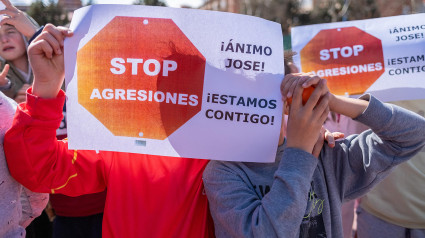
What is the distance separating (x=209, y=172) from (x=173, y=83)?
341 millimetres

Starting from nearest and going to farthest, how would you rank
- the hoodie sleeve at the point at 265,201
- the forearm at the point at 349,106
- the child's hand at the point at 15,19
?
the hoodie sleeve at the point at 265,201
the forearm at the point at 349,106
the child's hand at the point at 15,19

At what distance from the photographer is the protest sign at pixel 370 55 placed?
2072 mm

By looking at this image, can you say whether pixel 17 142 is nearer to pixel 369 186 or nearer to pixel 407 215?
pixel 369 186

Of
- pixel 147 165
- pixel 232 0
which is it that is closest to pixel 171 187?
pixel 147 165

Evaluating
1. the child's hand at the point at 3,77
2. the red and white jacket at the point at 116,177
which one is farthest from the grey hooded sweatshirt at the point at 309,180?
the child's hand at the point at 3,77

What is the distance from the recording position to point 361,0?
21.5m

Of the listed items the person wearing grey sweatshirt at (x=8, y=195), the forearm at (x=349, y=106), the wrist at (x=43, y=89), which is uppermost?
the wrist at (x=43, y=89)

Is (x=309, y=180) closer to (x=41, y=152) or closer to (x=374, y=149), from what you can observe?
(x=374, y=149)

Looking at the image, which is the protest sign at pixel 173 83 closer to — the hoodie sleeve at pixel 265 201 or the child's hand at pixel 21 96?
the hoodie sleeve at pixel 265 201

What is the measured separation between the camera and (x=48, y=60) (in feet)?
4.51

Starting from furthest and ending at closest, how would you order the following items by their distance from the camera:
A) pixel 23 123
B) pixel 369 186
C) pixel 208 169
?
pixel 369 186, pixel 208 169, pixel 23 123

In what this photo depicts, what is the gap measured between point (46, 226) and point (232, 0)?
108ft

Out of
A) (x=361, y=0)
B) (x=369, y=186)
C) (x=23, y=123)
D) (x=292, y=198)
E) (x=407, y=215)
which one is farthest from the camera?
(x=361, y=0)

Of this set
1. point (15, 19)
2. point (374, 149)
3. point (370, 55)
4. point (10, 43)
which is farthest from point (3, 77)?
point (370, 55)
